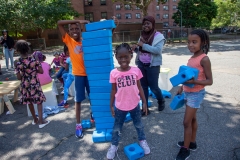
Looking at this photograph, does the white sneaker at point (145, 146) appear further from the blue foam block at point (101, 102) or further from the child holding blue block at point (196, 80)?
the blue foam block at point (101, 102)

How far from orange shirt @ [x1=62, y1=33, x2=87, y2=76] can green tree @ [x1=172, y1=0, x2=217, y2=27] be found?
92.7ft

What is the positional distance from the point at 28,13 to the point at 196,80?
1915 centimetres

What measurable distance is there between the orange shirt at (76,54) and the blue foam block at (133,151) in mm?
1352

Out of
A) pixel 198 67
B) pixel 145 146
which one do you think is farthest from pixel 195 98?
pixel 145 146

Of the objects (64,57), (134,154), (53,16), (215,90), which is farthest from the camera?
(53,16)

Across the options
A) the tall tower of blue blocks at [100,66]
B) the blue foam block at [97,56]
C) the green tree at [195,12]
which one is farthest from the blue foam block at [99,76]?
the green tree at [195,12]

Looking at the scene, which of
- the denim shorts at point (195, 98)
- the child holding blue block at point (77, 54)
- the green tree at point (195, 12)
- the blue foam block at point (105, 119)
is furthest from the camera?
the green tree at point (195, 12)

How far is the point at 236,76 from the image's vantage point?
5992 mm

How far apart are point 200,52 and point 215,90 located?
3.32 m

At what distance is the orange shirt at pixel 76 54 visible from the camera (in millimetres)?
2912

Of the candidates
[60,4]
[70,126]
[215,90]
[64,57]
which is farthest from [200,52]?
[60,4]

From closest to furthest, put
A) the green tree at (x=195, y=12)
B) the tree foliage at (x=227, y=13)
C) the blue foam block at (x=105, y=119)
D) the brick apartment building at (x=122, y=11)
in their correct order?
the blue foam block at (x=105, y=119)
the green tree at (x=195, y=12)
the brick apartment building at (x=122, y=11)
the tree foliage at (x=227, y=13)

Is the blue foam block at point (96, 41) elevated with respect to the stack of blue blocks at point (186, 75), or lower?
elevated

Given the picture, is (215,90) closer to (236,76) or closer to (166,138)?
(236,76)
